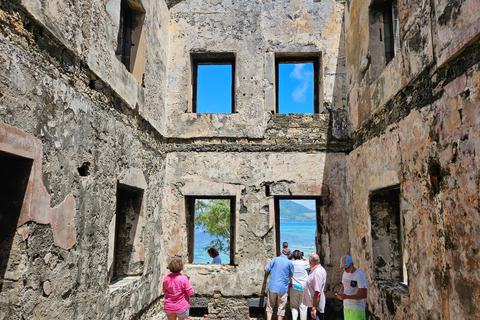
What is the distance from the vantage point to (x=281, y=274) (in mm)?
5570

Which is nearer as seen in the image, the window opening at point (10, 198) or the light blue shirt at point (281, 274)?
the window opening at point (10, 198)

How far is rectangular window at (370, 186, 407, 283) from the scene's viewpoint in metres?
4.92

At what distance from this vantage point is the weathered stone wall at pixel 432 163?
9.37ft

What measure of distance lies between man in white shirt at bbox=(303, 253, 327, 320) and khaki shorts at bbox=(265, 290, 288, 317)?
605mm

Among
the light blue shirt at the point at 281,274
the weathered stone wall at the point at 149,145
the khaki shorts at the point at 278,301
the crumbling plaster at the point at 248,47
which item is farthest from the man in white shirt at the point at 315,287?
the crumbling plaster at the point at 248,47

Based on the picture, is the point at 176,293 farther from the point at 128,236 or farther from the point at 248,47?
the point at 248,47

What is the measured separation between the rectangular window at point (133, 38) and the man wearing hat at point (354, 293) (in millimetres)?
3777

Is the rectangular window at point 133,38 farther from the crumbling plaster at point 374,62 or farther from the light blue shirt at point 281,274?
the light blue shirt at point 281,274

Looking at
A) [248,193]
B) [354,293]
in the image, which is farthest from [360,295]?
[248,193]

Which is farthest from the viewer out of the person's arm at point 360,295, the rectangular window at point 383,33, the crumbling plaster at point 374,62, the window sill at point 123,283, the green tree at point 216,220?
the green tree at point 216,220

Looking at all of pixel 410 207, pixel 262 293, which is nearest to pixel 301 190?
pixel 262 293

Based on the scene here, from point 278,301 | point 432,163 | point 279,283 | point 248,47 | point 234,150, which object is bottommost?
point 278,301

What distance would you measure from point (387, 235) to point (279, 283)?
173 centimetres

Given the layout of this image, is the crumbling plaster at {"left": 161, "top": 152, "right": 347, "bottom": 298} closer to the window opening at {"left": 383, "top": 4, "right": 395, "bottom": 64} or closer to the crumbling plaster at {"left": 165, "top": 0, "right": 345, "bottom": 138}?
the crumbling plaster at {"left": 165, "top": 0, "right": 345, "bottom": 138}
